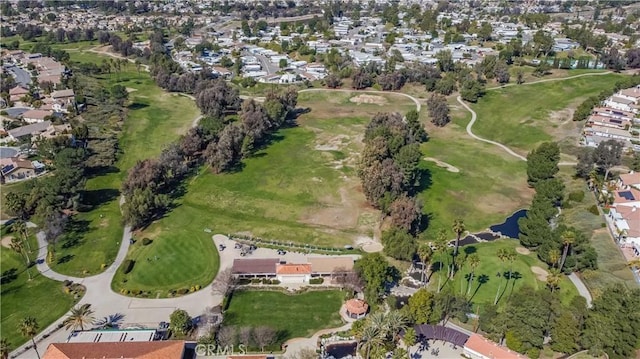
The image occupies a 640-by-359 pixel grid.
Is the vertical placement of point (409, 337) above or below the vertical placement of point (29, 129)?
above

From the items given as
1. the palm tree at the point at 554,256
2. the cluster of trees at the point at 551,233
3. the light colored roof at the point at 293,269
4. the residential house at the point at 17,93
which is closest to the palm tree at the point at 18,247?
the light colored roof at the point at 293,269

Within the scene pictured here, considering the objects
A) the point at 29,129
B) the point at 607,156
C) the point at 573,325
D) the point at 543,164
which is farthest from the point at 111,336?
the point at 607,156

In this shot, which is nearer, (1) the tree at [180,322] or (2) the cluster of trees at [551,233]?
(1) the tree at [180,322]

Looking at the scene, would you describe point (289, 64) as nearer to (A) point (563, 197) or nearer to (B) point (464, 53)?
(B) point (464, 53)

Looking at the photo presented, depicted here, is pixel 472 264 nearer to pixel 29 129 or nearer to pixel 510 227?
pixel 510 227

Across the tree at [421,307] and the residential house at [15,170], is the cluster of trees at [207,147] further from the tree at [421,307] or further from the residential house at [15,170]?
the tree at [421,307]

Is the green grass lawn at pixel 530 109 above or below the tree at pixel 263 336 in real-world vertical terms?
above

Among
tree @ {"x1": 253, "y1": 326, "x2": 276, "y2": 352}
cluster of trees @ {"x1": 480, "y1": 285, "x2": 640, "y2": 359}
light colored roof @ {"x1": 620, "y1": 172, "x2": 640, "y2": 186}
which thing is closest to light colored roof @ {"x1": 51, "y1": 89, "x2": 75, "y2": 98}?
tree @ {"x1": 253, "y1": 326, "x2": 276, "y2": 352}
